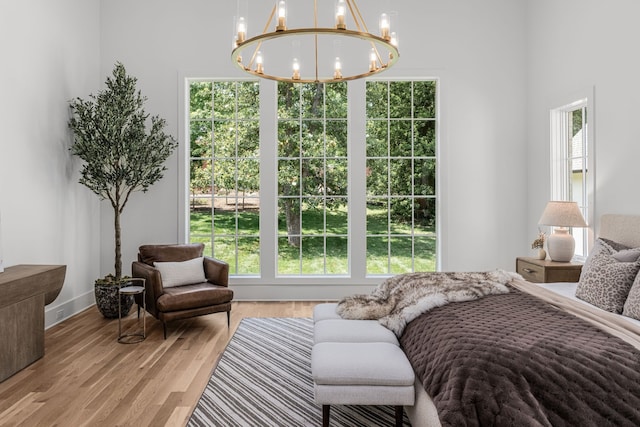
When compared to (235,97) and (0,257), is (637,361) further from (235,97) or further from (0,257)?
(235,97)

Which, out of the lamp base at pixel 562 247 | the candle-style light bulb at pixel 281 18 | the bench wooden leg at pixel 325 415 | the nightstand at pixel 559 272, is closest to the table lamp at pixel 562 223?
the lamp base at pixel 562 247

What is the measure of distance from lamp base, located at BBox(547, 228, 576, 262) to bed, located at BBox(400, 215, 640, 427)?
6.25 feet

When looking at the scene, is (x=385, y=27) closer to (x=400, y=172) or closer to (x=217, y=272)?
(x=217, y=272)

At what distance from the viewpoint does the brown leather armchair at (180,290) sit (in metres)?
3.92

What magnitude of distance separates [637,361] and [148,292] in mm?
3859

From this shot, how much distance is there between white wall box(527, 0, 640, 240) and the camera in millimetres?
3648

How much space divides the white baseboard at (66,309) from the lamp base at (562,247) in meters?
5.19

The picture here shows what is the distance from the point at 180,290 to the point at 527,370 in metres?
3.30

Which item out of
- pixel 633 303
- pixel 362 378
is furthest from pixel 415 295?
pixel 633 303

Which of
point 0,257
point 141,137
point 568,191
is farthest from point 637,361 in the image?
point 141,137

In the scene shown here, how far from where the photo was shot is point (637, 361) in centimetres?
182

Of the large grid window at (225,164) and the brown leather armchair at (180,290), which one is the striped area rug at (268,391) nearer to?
the brown leather armchair at (180,290)

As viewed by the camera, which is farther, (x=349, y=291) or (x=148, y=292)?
(x=349, y=291)

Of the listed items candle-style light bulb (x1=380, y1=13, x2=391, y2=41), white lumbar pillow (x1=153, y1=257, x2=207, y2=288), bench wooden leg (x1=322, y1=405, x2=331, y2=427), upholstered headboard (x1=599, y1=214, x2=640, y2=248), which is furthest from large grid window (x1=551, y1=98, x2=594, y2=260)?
white lumbar pillow (x1=153, y1=257, x2=207, y2=288)
